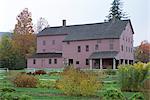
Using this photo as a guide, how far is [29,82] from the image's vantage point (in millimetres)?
19438

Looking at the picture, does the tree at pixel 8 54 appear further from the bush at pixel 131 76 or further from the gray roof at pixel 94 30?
the bush at pixel 131 76

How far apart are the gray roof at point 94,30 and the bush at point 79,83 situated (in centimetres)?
3873

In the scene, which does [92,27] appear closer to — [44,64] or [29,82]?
[44,64]

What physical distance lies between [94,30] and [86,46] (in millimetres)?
3348

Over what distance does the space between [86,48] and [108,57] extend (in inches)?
222

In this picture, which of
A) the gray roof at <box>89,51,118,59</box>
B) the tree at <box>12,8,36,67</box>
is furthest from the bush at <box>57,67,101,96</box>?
the tree at <box>12,8,36,67</box>

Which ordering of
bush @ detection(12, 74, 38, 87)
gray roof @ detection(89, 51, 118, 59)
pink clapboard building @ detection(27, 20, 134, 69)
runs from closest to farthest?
bush @ detection(12, 74, 38, 87) → gray roof @ detection(89, 51, 118, 59) → pink clapboard building @ detection(27, 20, 134, 69)

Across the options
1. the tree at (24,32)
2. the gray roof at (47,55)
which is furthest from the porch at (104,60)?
the tree at (24,32)

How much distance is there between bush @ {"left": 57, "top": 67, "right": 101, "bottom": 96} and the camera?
14.2m

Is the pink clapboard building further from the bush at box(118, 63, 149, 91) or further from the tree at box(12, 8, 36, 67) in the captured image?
the bush at box(118, 63, 149, 91)

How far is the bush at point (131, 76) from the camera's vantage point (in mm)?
16953

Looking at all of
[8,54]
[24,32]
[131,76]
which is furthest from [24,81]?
[24,32]

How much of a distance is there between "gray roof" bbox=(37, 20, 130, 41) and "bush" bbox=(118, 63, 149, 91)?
35253 millimetres

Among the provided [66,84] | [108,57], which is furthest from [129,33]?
[66,84]
